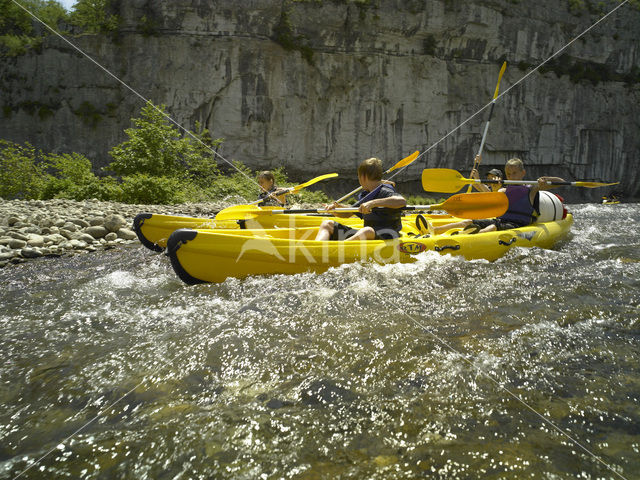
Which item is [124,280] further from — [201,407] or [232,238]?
[201,407]

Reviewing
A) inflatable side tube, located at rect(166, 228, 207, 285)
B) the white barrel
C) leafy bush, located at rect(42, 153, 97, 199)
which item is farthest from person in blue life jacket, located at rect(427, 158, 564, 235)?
leafy bush, located at rect(42, 153, 97, 199)

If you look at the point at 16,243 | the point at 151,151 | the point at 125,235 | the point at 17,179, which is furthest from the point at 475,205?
the point at 17,179

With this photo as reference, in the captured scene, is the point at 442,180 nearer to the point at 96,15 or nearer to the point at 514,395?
the point at 514,395

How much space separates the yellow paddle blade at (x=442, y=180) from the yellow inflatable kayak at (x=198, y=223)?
2.24ft

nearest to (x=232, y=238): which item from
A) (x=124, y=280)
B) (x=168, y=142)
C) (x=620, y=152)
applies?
(x=124, y=280)

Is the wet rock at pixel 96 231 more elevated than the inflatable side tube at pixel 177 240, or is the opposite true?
the inflatable side tube at pixel 177 240

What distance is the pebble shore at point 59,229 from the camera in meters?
4.95

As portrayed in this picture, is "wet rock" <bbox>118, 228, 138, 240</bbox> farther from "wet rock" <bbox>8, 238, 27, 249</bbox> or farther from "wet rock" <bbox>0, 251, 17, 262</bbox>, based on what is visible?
"wet rock" <bbox>0, 251, 17, 262</bbox>

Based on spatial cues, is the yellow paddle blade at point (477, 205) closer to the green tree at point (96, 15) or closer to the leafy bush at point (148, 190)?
the leafy bush at point (148, 190)

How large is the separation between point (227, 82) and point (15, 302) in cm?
1575

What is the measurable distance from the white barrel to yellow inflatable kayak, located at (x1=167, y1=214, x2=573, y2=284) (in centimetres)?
168

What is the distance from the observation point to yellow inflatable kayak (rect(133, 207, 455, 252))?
4949 millimetres

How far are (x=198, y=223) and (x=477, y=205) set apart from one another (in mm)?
3467

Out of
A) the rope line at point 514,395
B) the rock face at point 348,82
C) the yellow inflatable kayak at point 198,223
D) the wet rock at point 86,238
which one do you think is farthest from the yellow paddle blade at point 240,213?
the rock face at point 348,82
